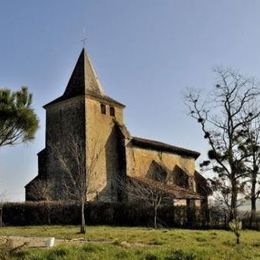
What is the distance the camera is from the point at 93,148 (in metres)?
43.1

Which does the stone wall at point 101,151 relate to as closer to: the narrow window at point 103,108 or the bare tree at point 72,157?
the bare tree at point 72,157

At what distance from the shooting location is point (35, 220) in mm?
37312

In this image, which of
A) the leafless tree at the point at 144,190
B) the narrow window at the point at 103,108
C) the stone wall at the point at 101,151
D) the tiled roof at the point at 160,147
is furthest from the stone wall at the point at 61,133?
the tiled roof at the point at 160,147

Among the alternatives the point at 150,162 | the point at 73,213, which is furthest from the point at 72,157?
the point at 150,162

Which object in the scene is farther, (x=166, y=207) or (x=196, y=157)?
(x=196, y=157)

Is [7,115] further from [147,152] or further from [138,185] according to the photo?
[147,152]

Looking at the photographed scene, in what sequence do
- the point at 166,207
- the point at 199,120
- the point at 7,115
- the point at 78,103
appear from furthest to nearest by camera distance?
the point at 78,103, the point at 199,120, the point at 166,207, the point at 7,115

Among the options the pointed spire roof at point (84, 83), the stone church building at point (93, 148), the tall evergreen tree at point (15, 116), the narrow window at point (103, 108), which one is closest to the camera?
the tall evergreen tree at point (15, 116)

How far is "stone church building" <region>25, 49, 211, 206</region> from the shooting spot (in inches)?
1686

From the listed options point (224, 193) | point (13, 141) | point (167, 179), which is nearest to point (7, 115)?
point (13, 141)

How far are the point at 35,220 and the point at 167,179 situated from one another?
54.1ft

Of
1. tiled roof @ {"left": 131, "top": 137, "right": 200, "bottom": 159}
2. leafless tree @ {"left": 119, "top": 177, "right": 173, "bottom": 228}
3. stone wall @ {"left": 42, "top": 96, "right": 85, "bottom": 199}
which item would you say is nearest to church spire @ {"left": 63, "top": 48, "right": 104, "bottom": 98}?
stone wall @ {"left": 42, "top": 96, "right": 85, "bottom": 199}

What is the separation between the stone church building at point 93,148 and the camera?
42822 millimetres

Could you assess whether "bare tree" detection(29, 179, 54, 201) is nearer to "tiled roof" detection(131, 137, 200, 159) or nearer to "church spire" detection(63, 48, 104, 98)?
"church spire" detection(63, 48, 104, 98)
